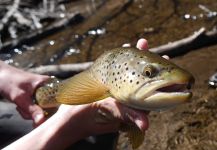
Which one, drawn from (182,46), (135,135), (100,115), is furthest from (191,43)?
(135,135)

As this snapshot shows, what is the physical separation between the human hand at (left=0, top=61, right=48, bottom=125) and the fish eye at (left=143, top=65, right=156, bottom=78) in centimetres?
115

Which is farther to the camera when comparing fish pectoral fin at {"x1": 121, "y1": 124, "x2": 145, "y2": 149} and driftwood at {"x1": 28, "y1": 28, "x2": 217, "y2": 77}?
driftwood at {"x1": 28, "y1": 28, "x2": 217, "y2": 77}

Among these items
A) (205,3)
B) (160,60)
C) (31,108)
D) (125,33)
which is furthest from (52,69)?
(160,60)

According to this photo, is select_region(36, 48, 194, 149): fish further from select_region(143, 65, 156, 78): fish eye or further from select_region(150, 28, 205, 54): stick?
select_region(150, 28, 205, 54): stick

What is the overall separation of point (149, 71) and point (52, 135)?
75cm

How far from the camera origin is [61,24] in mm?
6523

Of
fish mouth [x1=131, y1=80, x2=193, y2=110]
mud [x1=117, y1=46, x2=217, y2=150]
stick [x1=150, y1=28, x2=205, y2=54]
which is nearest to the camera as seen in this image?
fish mouth [x1=131, y1=80, x2=193, y2=110]

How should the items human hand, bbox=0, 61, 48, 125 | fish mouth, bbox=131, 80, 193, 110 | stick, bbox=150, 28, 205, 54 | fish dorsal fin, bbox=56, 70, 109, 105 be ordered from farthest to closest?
stick, bbox=150, 28, 205, 54, human hand, bbox=0, 61, 48, 125, fish dorsal fin, bbox=56, 70, 109, 105, fish mouth, bbox=131, 80, 193, 110

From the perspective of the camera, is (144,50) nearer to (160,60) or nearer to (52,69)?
(160,60)

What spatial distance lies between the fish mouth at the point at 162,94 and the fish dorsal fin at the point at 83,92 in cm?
27

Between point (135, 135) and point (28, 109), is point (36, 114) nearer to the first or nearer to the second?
point (28, 109)

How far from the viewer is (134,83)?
2654 mm

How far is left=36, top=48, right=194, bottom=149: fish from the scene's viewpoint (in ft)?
8.05

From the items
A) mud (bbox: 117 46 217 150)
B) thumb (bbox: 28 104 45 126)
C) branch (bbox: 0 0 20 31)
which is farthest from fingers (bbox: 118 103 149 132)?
branch (bbox: 0 0 20 31)
